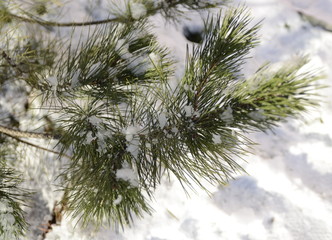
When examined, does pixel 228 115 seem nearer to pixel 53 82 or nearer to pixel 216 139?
pixel 216 139

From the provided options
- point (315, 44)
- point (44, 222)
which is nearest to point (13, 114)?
point (44, 222)

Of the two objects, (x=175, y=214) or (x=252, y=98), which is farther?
(x=175, y=214)

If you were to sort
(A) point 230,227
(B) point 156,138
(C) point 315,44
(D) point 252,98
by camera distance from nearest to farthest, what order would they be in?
(D) point 252,98, (B) point 156,138, (A) point 230,227, (C) point 315,44

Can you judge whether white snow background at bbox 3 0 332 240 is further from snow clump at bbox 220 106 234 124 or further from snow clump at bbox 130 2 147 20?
snow clump at bbox 220 106 234 124

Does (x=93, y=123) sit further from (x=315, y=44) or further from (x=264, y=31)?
(x=315, y=44)

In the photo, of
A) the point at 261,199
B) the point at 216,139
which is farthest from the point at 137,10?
the point at 261,199

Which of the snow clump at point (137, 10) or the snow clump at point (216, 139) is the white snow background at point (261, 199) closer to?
the snow clump at point (137, 10)

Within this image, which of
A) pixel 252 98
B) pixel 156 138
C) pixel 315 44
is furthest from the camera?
pixel 315 44

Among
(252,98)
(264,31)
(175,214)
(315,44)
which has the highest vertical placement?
(264,31)

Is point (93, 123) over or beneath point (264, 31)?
beneath
